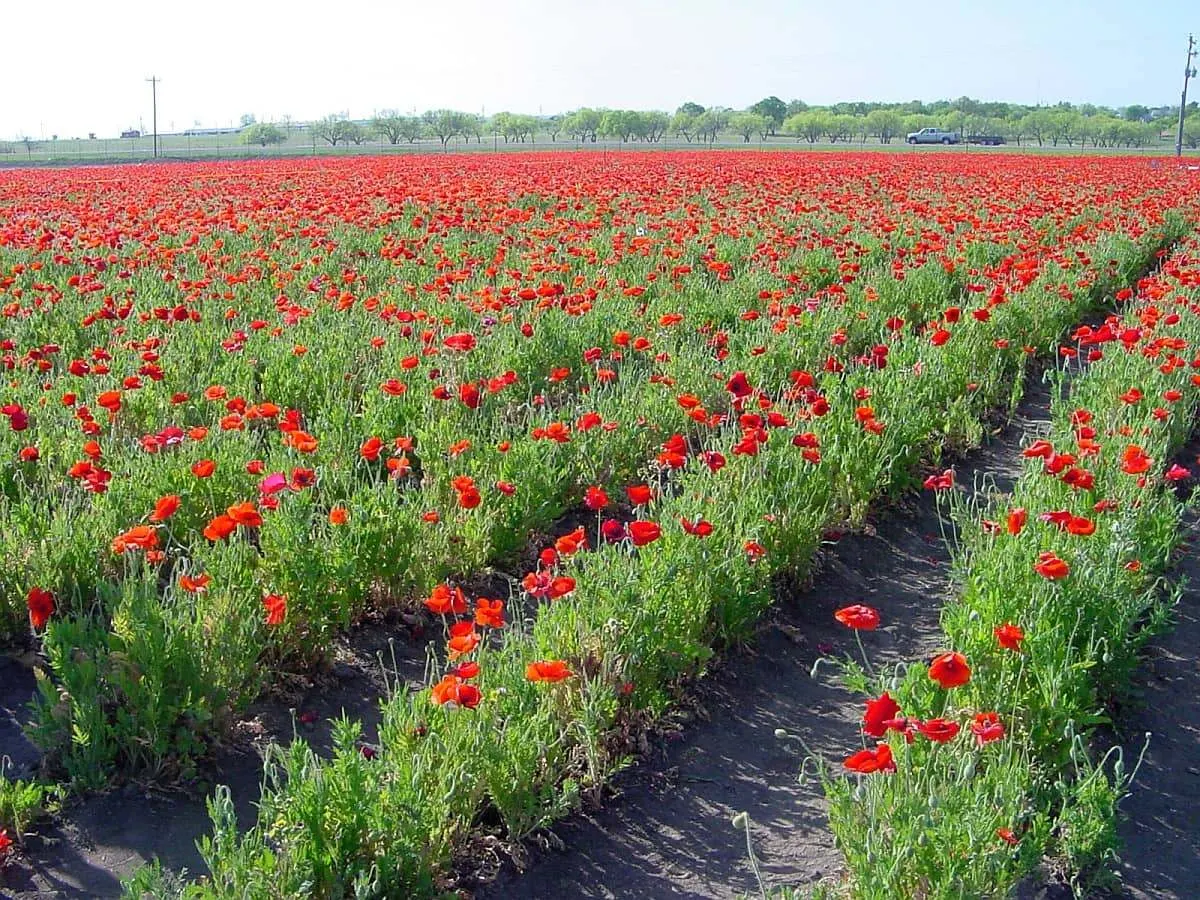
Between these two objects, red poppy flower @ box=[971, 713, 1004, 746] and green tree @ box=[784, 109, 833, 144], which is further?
green tree @ box=[784, 109, 833, 144]

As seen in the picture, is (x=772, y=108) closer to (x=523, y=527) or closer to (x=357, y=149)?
(x=357, y=149)

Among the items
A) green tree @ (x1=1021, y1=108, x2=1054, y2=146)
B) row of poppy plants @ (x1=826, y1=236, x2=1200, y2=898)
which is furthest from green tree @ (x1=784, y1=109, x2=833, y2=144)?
row of poppy plants @ (x1=826, y1=236, x2=1200, y2=898)

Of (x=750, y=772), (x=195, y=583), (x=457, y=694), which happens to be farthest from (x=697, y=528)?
(x=195, y=583)

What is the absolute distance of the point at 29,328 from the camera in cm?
768

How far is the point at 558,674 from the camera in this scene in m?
2.86

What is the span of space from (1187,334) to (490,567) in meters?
5.49

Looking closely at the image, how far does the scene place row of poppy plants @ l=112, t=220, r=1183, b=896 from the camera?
2717mm

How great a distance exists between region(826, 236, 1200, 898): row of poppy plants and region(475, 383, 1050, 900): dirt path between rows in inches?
6.0

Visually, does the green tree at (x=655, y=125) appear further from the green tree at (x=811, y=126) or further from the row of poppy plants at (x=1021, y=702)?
the row of poppy plants at (x=1021, y=702)

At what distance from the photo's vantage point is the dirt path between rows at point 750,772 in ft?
10.0

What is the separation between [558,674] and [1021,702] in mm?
1424

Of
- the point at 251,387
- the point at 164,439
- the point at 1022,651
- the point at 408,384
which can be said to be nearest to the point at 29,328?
the point at 251,387

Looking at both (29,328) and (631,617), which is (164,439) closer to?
(631,617)

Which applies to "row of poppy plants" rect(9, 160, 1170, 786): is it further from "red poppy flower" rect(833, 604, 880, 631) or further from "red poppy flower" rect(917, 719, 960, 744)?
"red poppy flower" rect(917, 719, 960, 744)
